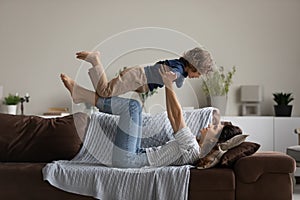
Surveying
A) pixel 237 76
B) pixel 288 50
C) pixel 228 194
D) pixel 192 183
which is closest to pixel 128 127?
pixel 192 183

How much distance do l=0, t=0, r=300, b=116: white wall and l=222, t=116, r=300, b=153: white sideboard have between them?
0.32m

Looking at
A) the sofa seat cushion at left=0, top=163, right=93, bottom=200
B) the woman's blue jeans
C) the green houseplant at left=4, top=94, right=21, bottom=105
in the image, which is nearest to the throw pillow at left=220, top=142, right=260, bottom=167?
the woman's blue jeans

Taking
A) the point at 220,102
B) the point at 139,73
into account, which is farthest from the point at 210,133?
the point at 220,102

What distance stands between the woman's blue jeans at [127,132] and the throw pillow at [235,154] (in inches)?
21.8

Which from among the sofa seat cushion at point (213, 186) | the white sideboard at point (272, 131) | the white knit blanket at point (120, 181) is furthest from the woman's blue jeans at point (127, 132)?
the white sideboard at point (272, 131)

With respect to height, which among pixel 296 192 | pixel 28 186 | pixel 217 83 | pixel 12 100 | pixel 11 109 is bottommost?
pixel 296 192

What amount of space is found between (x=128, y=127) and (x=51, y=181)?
653 mm

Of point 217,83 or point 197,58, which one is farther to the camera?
point 217,83

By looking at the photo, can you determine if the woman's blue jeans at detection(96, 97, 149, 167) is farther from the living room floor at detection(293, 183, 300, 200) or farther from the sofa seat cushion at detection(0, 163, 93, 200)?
the living room floor at detection(293, 183, 300, 200)

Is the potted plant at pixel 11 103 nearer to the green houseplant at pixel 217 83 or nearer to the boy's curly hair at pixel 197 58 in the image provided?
the green houseplant at pixel 217 83

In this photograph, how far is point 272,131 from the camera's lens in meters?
5.39

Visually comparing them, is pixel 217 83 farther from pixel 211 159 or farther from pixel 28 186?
pixel 28 186

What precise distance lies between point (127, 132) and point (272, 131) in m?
2.55

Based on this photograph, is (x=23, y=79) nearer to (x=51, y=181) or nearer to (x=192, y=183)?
(x=51, y=181)
